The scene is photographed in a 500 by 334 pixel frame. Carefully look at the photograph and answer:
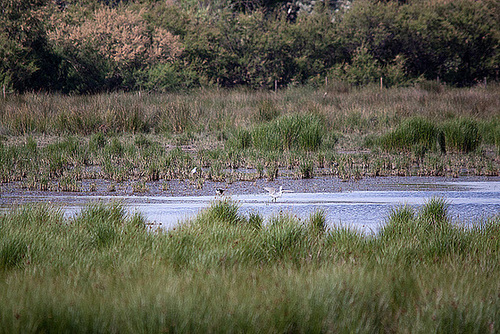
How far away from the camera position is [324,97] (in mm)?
23484

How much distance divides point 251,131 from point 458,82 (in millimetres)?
28342

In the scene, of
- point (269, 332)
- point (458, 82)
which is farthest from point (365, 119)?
point (458, 82)

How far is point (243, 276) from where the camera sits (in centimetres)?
424

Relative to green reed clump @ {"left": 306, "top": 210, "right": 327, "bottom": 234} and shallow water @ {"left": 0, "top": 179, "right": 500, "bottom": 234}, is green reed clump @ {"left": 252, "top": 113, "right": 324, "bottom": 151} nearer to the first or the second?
shallow water @ {"left": 0, "top": 179, "right": 500, "bottom": 234}

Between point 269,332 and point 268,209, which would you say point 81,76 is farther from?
point 269,332

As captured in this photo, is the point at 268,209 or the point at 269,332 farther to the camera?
the point at 268,209

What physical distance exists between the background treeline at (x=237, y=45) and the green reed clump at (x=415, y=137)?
50.6ft

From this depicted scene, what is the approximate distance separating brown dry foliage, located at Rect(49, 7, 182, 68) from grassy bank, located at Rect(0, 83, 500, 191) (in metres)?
10.7

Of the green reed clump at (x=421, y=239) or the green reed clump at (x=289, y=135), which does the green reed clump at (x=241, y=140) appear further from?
the green reed clump at (x=421, y=239)

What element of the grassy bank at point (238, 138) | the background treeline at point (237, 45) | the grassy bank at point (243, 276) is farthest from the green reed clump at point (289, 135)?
the background treeline at point (237, 45)

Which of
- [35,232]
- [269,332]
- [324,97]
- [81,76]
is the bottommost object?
[269,332]

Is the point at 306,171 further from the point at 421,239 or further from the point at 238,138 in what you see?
the point at 421,239

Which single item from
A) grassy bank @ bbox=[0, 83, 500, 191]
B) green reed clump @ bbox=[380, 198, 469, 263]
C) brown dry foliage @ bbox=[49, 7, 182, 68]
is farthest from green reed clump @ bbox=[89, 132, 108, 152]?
brown dry foliage @ bbox=[49, 7, 182, 68]

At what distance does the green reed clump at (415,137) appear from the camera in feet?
48.1
